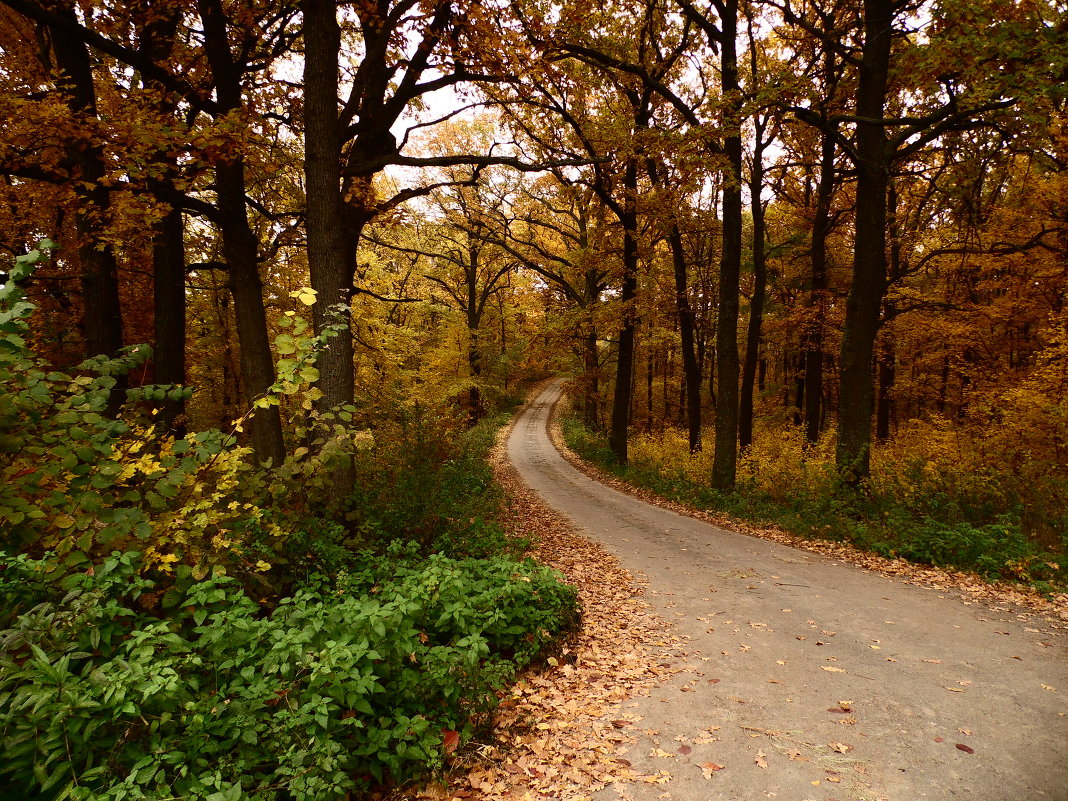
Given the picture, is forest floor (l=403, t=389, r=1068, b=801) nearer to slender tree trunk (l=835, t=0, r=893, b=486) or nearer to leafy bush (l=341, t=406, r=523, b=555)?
leafy bush (l=341, t=406, r=523, b=555)

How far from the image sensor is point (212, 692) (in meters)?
2.80

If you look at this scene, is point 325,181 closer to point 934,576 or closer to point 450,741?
point 450,741

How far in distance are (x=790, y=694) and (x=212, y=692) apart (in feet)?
14.4

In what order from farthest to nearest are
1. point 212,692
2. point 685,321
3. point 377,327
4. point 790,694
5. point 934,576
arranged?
1. point 377,327
2. point 685,321
3. point 934,576
4. point 790,694
5. point 212,692

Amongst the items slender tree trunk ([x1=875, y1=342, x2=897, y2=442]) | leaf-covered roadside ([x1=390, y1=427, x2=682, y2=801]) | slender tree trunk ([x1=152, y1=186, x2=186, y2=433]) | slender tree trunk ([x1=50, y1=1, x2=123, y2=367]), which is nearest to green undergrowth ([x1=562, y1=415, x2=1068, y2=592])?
leaf-covered roadside ([x1=390, y1=427, x2=682, y2=801])

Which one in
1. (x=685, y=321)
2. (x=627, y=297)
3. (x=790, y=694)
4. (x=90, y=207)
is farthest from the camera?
(x=685, y=321)

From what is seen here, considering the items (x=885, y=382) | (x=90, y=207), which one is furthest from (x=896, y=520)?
(x=885, y=382)

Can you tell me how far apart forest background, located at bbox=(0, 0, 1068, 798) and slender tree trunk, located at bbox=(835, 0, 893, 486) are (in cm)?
7

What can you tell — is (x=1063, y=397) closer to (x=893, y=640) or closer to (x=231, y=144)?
(x=893, y=640)

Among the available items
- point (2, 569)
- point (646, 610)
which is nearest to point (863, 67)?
point (646, 610)

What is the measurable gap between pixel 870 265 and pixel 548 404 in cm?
3759

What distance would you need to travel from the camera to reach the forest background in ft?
9.16

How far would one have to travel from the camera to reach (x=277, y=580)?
14.3 feet

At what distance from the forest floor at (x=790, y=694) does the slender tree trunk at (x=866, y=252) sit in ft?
10.7
